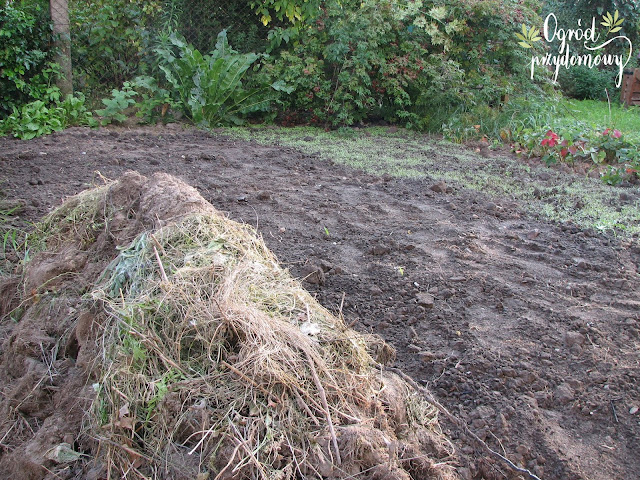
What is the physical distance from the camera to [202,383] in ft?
6.09

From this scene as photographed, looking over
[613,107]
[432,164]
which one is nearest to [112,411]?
[432,164]

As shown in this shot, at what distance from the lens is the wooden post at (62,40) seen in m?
7.81

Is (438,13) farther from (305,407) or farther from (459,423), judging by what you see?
(305,407)

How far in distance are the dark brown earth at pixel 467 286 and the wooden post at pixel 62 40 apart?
7.39ft

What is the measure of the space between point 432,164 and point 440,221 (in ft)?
6.69

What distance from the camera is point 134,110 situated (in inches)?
327

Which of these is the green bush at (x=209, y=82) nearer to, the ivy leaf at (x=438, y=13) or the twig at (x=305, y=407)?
the ivy leaf at (x=438, y=13)

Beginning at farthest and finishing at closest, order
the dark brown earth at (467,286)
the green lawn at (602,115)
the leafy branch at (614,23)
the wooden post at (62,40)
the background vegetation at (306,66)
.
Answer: the green lawn at (602,115) → the background vegetation at (306,66) → the wooden post at (62,40) → the leafy branch at (614,23) → the dark brown earth at (467,286)

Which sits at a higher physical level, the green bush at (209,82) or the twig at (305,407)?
the green bush at (209,82)

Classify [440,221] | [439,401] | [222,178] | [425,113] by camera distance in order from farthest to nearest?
[425,113] < [222,178] < [440,221] < [439,401]

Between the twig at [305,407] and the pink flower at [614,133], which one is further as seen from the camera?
the pink flower at [614,133]

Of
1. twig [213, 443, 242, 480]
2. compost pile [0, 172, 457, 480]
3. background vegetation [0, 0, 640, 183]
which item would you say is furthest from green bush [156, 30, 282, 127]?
twig [213, 443, 242, 480]

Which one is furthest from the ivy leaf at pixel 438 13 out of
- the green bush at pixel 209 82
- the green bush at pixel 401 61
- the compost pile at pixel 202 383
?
the compost pile at pixel 202 383

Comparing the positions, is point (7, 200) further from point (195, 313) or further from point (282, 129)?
point (282, 129)
